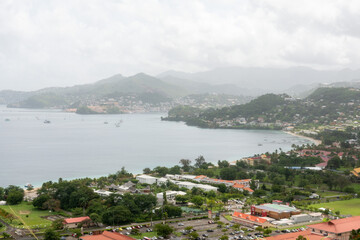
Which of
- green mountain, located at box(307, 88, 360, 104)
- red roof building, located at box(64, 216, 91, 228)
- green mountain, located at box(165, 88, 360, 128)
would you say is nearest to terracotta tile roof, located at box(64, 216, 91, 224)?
red roof building, located at box(64, 216, 91, 228)

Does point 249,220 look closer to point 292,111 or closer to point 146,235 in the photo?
point 146,235

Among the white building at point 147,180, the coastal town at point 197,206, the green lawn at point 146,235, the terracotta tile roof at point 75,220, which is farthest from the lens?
the white building at point 147,180

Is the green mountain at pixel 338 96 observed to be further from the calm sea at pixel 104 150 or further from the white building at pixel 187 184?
the white building at pixel 187 184

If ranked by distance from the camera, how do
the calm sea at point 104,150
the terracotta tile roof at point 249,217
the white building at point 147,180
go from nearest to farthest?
the terracotta tile roof at point 249,217 → the white building at point 147,180 → the calm sea at point 104,150

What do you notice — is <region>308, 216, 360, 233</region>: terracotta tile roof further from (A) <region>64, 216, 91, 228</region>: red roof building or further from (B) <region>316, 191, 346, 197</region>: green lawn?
(A) <region>64, 216, 91, 228</region>: red roof building

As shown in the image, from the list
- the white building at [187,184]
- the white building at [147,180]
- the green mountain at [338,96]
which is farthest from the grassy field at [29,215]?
the green mountain at [338,96]

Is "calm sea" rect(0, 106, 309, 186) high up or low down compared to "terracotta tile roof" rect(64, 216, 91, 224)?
down

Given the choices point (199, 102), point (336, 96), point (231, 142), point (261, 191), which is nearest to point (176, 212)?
point (261, 191)
